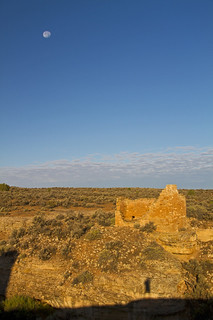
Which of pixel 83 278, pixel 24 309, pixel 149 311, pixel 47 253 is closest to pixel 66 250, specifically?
pixel 47 253

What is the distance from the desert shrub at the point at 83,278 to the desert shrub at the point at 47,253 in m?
2.45

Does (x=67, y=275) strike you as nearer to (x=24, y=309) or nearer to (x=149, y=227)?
(x=24, y=309)

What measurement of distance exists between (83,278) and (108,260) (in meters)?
1.36

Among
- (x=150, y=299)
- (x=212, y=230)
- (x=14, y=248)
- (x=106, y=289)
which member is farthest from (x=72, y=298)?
(x=212, y=230)

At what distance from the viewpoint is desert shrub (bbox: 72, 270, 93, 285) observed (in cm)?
995

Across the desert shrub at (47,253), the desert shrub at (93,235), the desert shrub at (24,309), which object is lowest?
the desert shrub at (24,309)

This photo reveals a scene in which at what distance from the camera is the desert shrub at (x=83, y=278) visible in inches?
392

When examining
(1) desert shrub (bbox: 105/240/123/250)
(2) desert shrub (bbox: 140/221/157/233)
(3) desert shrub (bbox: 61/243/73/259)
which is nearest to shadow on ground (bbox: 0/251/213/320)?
(1) desert shrub (bbox: 105/240/123/250)

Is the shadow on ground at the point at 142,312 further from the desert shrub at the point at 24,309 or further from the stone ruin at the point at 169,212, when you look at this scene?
the stone ruin at the point at 169,212

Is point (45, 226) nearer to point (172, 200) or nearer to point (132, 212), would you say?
point (132, 212)

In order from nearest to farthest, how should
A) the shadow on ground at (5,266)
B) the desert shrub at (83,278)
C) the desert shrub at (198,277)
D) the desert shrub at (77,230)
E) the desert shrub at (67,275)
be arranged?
1. the desert shrub at (198,277)
2. the desert shrub at (83,278)
3. the desert shrub at (67,275)
4. the shadow on ground at (5,266)
5. the desert shrub at (77,230)

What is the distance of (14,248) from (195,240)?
32.0 feet

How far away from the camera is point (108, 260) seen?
1069cm

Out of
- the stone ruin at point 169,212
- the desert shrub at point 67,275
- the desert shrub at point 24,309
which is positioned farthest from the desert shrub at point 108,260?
the desert shrub at point 24,309
